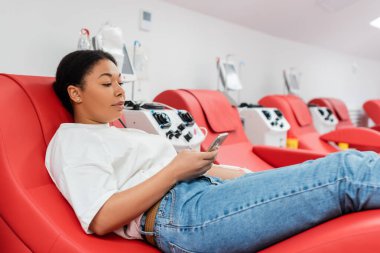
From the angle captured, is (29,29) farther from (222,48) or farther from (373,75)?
(373,75)

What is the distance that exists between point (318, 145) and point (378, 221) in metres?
2.43

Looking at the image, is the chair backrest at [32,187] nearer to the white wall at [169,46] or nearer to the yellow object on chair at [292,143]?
the white wall at [169,46]

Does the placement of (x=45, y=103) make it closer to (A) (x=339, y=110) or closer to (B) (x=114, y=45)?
(B) (x=114, y=45)

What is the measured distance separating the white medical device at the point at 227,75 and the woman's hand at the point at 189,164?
1790 mm

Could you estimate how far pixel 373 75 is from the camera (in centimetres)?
596

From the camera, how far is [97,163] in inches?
39.2

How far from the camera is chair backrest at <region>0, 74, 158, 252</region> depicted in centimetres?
96

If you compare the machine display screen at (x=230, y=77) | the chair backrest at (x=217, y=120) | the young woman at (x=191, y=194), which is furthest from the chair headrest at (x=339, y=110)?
the young woman at (x=191, y=194)

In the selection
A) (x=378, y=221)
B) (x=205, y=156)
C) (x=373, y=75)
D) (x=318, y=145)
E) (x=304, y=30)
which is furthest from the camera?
(x=373, y=75)

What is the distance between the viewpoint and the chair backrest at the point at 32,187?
0.96 meters

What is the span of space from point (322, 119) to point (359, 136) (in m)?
1.24

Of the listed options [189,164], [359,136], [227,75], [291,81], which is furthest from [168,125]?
[291,81]

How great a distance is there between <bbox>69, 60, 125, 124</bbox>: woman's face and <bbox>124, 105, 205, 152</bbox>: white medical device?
0.52 meters

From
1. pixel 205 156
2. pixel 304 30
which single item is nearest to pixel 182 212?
pixel 205 156
